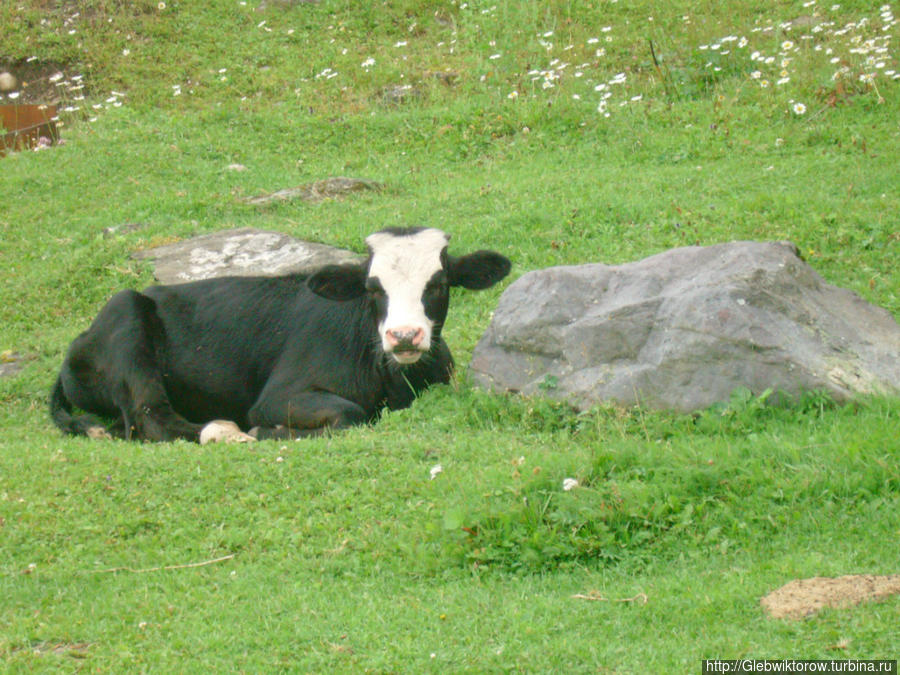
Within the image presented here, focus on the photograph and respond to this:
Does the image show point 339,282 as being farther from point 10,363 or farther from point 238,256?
point 10,363

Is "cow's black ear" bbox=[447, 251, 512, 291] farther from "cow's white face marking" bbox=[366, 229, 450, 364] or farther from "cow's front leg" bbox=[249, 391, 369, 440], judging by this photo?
"cow's front leg" bbox=[249, 391, 369, 440]

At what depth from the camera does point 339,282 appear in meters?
9.07

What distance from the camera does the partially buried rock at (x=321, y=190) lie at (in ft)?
46.6

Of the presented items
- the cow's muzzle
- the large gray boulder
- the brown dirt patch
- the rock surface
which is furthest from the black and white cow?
the brown dirt patch

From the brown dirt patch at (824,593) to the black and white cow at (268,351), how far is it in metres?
3.81

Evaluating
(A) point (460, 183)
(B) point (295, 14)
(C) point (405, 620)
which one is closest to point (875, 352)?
(C) point (405, 620)

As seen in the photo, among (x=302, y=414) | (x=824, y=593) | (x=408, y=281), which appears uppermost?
(x=408, y=281)

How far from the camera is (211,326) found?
9.61 metres

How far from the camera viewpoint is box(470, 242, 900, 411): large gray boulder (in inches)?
283

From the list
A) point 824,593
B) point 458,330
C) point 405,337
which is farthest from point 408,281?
point 824,593

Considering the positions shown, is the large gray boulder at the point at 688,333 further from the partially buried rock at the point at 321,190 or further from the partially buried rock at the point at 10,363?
the partially buried rock at the point at 321,190

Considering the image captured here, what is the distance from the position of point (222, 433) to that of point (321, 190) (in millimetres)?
6164

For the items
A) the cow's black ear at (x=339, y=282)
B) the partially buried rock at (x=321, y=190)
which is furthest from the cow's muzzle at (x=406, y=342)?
the partially buried rock at (x=321, y=190)

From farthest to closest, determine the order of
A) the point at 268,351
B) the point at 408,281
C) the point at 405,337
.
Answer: the point at 268,351, the point at 408,281, the point at 405,337
